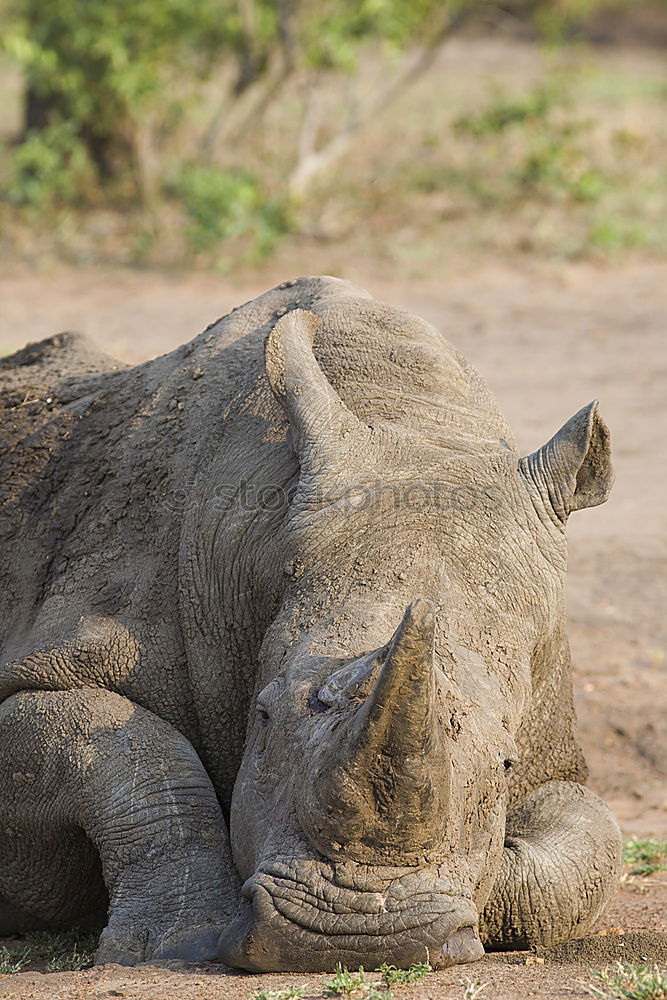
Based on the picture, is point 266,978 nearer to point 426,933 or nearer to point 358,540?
point 426,933

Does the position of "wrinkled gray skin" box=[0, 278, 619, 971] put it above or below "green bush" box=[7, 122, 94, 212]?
below

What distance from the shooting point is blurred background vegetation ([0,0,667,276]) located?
53.1 ft

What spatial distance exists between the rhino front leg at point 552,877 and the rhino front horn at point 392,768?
40.3 inches

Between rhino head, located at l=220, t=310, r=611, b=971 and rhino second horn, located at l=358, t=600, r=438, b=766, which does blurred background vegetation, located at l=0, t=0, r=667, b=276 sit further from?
rhino second horn, located at l=358, t=600, r=438, b=766

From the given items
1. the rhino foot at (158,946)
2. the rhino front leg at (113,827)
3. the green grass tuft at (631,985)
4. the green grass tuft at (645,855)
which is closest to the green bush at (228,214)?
the green grass tuft at (645,855)

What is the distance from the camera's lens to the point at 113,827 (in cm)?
434

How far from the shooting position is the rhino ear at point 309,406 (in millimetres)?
4398

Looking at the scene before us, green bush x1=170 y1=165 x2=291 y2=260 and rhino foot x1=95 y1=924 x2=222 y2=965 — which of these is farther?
green bush x1=170 y1=165 x2=291 y2=260

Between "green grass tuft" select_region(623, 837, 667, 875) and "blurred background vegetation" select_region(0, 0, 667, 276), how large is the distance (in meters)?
Result: 10.3

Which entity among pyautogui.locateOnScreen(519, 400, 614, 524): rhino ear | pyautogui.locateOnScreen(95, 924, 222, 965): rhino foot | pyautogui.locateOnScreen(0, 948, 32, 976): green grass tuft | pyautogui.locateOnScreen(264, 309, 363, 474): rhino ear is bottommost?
pyautogui.locateOnScreen(0, 948, 32, 976): green grass tuft

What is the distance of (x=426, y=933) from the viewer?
345cm

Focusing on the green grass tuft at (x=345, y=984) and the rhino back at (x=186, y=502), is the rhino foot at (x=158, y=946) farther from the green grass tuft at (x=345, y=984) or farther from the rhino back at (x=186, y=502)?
the rhino back at (x=186, y=502)

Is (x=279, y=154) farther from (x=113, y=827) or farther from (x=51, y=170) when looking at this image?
(x=113, y=827)

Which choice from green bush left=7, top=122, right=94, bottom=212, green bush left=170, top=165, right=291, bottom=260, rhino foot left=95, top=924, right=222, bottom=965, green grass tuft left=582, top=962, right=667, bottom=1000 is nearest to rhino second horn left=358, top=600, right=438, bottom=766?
green grass tuft left=582, top=962, right=667, bottom=1000
